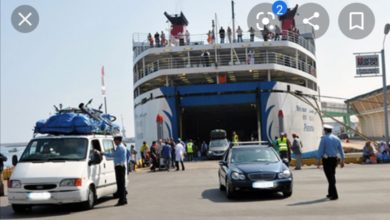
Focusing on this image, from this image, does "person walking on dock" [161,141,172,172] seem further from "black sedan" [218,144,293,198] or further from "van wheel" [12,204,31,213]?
"van wheel" [12,204,31,213]

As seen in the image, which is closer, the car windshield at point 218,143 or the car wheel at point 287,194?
the car wheel at point 287,194

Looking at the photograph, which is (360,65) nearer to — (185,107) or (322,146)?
(185,107)

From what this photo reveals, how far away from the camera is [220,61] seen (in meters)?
34.9

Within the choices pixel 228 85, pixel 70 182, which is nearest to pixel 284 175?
pixel 70 182

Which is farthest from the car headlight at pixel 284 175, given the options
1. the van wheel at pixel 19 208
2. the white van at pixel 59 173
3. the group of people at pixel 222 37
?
the group of people at pixel 222 37

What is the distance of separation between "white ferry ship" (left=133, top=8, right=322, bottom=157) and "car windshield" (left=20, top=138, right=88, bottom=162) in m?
20.4

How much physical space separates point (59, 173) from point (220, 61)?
24.7 metres

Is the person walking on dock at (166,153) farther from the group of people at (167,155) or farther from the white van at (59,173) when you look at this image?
the white van at (59,173)

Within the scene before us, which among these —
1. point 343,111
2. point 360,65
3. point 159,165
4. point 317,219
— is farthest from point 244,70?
point 343,111

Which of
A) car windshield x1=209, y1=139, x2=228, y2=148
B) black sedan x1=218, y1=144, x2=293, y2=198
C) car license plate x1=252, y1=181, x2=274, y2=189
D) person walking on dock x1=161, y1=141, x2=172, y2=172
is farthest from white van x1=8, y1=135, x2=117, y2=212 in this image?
car windshield x1=209, y1=139, x2=228, y2=148

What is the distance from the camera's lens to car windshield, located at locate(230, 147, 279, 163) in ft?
44.9
